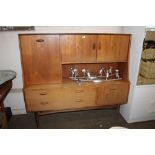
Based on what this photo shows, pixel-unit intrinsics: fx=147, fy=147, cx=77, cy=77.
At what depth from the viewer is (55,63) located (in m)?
1.96

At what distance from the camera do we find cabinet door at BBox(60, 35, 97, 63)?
1.90 meters

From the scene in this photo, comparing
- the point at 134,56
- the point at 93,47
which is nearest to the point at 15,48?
the point at 93,47

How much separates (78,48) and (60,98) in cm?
72

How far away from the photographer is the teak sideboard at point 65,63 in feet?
6.11

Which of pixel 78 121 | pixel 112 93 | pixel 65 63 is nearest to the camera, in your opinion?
pixel 65 63

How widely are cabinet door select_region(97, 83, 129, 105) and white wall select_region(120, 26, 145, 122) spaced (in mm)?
97

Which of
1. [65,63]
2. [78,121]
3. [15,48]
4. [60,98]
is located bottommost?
[78,121]

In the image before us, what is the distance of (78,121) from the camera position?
2393 millimetres

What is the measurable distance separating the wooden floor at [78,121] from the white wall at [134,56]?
216 millimetres

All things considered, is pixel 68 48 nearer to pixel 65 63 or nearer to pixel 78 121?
pixel 65 63

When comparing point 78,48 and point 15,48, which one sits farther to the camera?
point 15,48

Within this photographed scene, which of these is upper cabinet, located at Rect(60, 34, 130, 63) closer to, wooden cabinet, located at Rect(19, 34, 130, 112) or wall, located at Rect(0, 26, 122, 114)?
wooden cabinet, located at Rect(19, 34, 130, 112)

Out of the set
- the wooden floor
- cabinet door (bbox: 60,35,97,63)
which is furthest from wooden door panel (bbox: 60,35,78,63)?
the wooden floor
